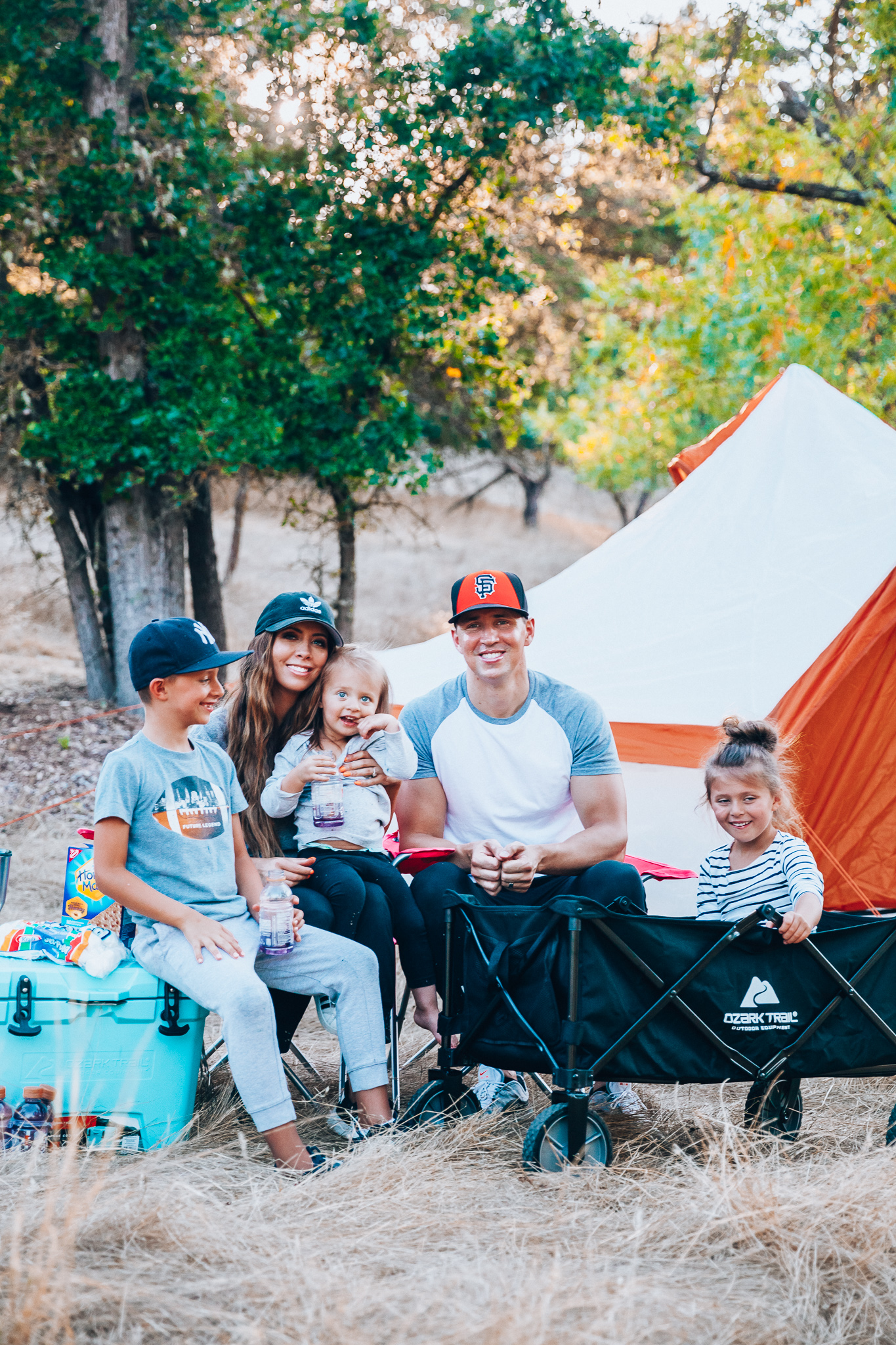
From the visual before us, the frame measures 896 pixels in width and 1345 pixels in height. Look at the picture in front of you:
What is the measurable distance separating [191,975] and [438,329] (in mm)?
7014

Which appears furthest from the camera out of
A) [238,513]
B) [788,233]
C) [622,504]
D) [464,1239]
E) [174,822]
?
[622,504]

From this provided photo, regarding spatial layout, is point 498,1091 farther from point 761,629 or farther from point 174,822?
point 761,629

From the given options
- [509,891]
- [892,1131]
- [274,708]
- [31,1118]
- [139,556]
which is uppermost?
[139,556]

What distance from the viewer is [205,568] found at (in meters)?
9.21

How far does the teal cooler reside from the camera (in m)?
2.43

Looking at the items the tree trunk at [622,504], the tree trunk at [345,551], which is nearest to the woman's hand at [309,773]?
the tree trunk at [345,551]

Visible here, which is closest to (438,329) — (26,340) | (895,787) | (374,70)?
(374,70)

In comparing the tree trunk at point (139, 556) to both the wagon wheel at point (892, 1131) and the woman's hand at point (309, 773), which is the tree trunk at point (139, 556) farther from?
the wagon wheel at point (892, 1131)

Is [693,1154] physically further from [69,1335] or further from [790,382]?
[790,382]

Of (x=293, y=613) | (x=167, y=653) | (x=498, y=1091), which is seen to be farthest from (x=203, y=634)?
(x=498, y=1091)

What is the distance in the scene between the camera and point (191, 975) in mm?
2410

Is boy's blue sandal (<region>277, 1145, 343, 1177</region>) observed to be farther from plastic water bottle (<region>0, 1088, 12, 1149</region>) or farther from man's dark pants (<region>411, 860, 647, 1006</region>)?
plastic water bottle (<region>0, 1088, 12, 1149</region>)

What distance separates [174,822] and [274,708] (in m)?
0.56

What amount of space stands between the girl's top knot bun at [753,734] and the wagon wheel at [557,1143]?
1.07m
